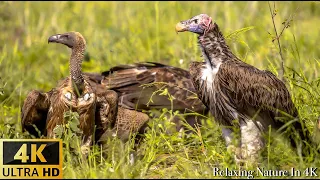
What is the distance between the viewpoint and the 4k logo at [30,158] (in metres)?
5.64

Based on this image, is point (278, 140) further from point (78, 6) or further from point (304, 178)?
point (78, 6)

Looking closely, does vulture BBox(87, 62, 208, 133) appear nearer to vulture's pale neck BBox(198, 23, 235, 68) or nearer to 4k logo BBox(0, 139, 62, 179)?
vulture's pale neck BBox(198, 23, 235, 68)

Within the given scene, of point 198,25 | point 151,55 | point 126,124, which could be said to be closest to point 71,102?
point 126,124

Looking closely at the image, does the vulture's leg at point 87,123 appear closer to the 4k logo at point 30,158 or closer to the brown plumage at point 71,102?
the brown plumage at point 71,102

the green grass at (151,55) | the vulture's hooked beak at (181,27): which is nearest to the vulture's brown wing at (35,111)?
the green grass at (151,55)

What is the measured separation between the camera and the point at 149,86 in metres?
7.51

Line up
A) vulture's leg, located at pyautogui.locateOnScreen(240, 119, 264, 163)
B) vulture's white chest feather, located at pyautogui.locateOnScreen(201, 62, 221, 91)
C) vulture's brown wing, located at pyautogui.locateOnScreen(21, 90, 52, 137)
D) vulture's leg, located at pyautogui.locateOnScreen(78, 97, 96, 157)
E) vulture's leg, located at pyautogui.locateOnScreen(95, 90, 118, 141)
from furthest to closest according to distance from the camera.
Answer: vulture's leg, located at pyautogui.locateOnScreen(95, 90, 118, 141)
vulture's brown wing, located at pyautogui.locateOnScreen(21, 90, 52, 137)
vulture's leg, located at pyautogui.locateOnScreen(78, 97, 96, 157)
vulture's white chest feather, located at pyautogui.locateOnScreen(201, 62, 221, 91)
vulture's leg, located at pyautogui.locateOnScreen(240, 119, 264, 163)

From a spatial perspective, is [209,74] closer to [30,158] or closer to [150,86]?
[30,158]

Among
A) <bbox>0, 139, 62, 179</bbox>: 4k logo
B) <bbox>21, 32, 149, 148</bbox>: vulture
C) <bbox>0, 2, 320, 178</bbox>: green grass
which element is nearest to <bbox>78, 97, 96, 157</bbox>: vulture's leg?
<bbox>21, 32, 149, 148</bbox>: vulture

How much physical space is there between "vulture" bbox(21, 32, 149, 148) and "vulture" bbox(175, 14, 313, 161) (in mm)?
961

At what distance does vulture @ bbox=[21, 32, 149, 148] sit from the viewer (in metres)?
6.22

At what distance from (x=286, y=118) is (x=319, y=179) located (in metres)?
0.69

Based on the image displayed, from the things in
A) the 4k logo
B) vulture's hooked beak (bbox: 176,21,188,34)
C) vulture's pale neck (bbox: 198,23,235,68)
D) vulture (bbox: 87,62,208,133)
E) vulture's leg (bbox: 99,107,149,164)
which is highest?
vulture's hooked beak (bbox: 176,21,188,34)

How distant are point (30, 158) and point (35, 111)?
0.67 meters
